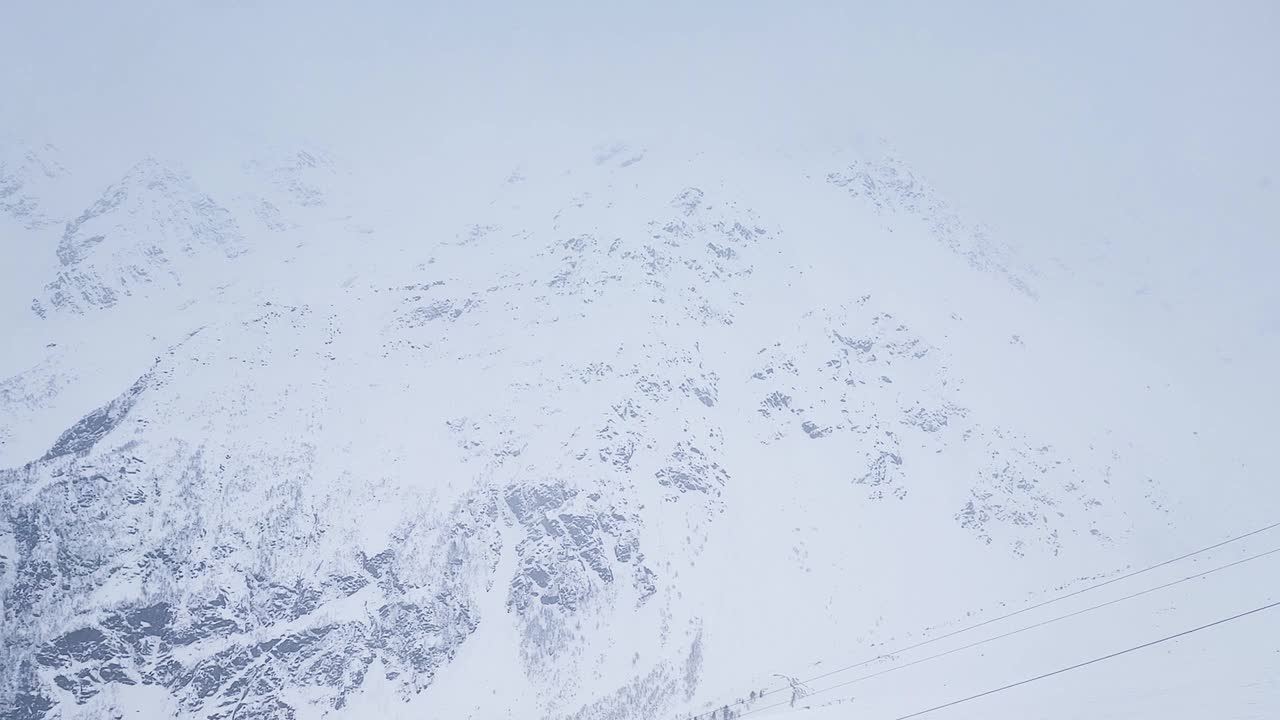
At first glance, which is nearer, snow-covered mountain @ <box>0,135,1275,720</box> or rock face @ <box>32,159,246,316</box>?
snow-covered mountain @ <box>0,135,1275,720</box>

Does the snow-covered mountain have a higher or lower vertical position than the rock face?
lower

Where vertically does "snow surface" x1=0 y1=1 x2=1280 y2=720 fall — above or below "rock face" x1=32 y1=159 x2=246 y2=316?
below

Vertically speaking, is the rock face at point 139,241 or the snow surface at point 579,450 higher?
the rock face at point 139,241

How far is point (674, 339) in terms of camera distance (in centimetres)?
8831

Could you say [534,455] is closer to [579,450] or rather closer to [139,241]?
[579,450]

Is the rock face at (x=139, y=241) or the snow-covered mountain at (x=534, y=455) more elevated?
the rock face at (x=139, y=241)

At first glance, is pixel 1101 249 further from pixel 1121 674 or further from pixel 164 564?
pixel 164 564

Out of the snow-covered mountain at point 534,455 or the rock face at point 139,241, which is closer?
the snow-covered mountain at point 534,455

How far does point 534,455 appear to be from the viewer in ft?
246

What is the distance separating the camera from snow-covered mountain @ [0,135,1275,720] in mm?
60375

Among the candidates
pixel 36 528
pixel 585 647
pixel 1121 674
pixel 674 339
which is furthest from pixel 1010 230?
pixel 36 528

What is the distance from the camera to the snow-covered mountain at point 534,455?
6038cm

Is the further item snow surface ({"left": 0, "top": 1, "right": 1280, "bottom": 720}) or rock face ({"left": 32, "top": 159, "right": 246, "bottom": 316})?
rock face ({"left": 32, "top": 159, "right": 246, "bottom": 316})

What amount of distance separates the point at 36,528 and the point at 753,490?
6528cm
